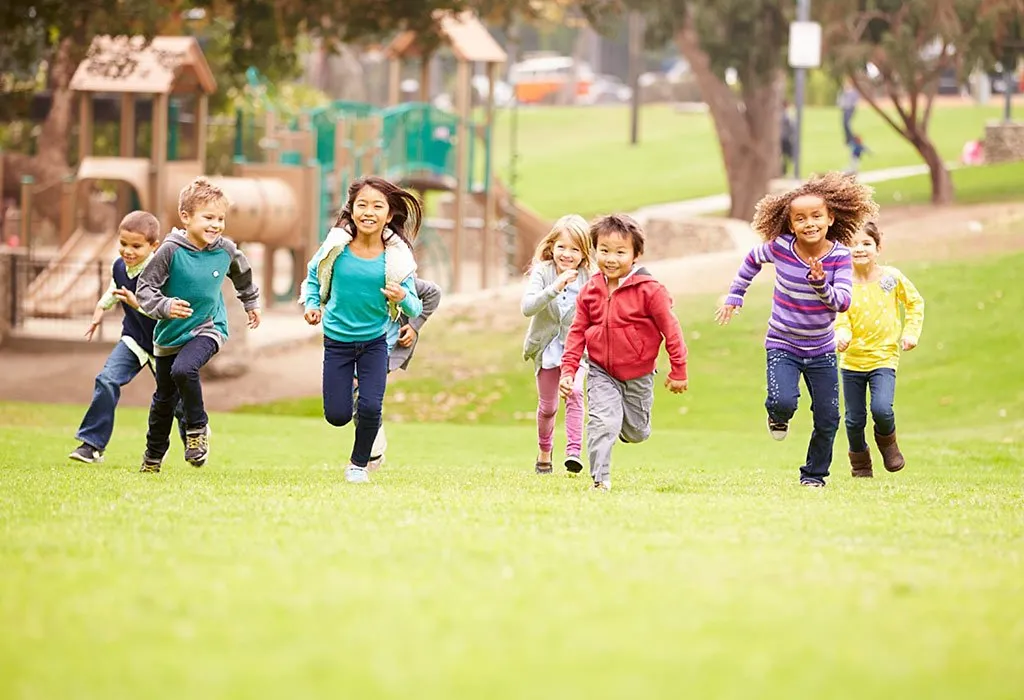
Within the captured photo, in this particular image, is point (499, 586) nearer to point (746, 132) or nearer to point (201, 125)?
point (201, 125)

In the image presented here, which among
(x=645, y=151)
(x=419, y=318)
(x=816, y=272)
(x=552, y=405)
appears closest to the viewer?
(x=816, y=272)

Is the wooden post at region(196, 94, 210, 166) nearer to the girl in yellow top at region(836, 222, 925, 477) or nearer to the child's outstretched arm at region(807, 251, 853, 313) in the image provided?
the girl in yellow top at region(836, 222, 925, 477)

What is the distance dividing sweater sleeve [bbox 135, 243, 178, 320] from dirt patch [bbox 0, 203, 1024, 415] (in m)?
11.2

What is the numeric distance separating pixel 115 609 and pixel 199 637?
1.48 ft

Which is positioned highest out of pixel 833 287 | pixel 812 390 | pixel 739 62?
pixel 739 62

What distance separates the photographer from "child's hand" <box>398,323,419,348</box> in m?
9.56

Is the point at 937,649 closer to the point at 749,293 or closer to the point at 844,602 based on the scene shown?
the point at 844,602

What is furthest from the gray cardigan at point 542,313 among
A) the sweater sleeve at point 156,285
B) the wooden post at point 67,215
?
the wooden post at point 67,215

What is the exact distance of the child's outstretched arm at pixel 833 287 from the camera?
30.0 ft

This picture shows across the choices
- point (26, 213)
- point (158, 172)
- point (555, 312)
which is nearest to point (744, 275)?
point (555, 312)

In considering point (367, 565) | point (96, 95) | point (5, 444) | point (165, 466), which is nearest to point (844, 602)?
point (367, 565)

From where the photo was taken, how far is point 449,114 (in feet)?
102

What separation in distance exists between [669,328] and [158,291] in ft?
9.23

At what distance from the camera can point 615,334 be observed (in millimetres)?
8859
